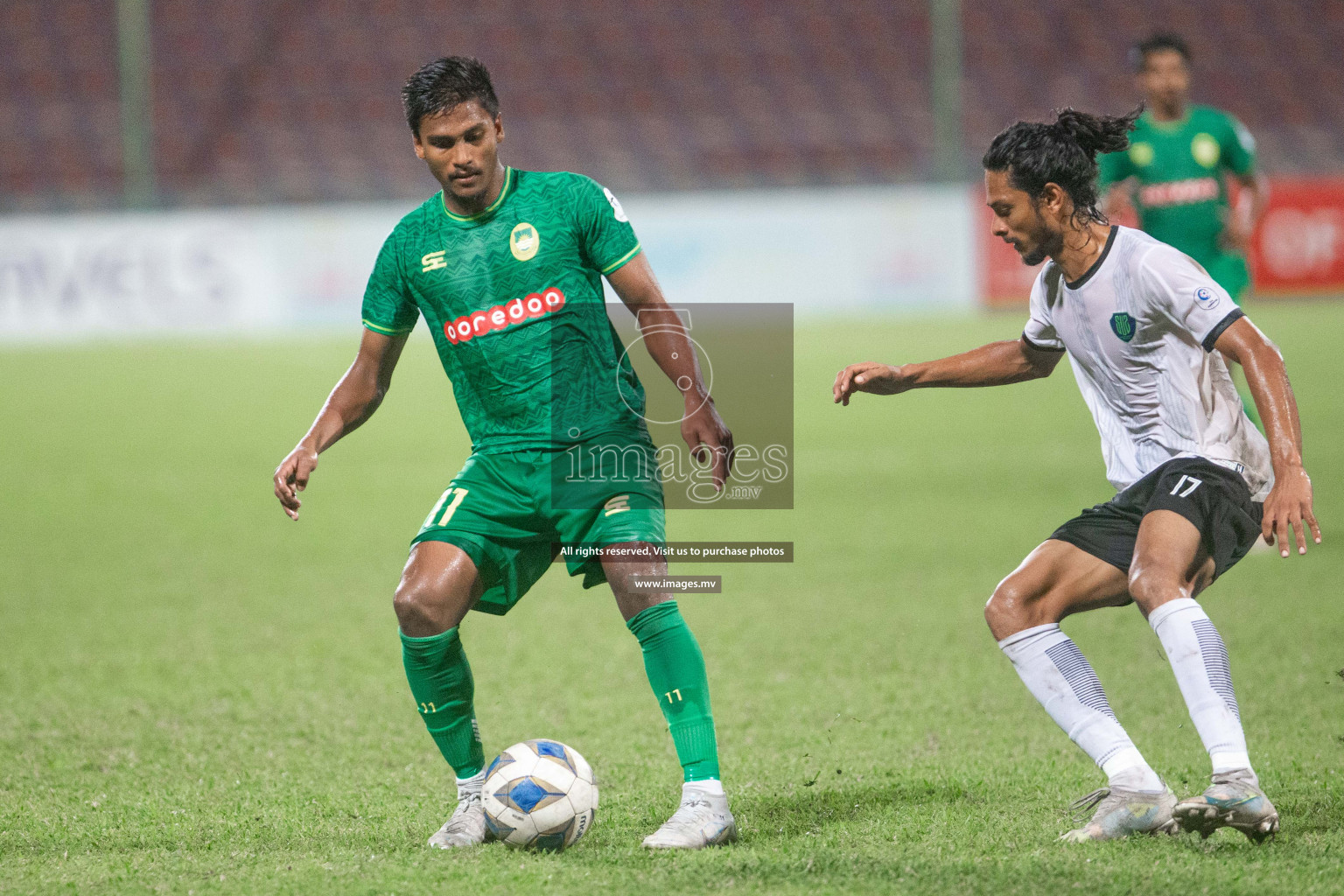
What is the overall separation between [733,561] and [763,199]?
8830 mm

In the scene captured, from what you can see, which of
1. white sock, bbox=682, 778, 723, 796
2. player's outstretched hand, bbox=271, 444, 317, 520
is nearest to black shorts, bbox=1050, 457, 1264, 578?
white sock, bbox=682, 778, 723, 796

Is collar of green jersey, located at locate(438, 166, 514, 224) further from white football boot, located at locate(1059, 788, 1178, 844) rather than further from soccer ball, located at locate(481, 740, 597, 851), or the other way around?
white football boot, located at locate(1059, 788, 1178, 844)

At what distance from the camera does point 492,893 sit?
3131 mm

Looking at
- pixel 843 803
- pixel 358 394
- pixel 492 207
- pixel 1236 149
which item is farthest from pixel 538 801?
pixel 1236 149

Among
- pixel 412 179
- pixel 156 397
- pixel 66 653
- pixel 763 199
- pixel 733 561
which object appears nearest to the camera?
pixel 66 653

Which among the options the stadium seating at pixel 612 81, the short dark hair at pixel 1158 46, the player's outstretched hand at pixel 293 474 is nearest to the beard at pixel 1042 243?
the player's outstretched hand at pixel 293 474

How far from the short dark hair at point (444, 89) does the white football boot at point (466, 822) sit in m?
1.63

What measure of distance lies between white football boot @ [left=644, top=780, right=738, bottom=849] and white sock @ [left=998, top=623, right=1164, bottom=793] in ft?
2.58

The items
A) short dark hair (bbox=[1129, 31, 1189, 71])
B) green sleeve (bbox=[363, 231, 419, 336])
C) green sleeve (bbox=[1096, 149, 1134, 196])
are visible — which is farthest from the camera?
green sleeve (bbox=[1096, 149, 1134, 196])

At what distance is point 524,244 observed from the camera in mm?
3688

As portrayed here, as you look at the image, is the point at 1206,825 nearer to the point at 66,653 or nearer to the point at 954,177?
the point at 66,653

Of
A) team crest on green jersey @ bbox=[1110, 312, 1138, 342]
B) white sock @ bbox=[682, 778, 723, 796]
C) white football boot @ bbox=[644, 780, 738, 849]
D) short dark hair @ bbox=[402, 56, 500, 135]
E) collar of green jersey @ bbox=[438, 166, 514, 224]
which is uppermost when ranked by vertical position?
short dark hair @ bbox=[402, 56, 500, 135]

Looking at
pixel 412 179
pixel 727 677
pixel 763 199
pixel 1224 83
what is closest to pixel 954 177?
pixel 763 199

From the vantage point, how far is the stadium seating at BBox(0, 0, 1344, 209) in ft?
68.7
